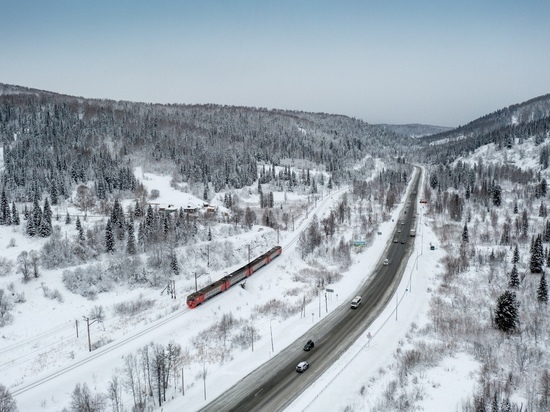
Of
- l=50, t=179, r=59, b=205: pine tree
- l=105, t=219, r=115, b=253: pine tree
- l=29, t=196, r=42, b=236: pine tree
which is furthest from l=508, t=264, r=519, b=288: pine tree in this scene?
l=50, t=179, r=59, b=205: pine tree

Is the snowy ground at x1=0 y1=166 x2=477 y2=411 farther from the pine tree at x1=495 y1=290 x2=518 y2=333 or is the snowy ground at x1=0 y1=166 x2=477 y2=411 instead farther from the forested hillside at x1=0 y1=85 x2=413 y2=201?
the forested hillside at x1=0 y1=85 x2=413 y2=201

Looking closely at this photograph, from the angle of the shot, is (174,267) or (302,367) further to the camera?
(174,267)

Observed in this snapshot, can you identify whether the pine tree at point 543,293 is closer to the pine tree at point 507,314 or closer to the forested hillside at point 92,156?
the pine tree at point 507,314

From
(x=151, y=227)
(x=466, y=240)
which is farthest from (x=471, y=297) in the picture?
(x=151, y=227)

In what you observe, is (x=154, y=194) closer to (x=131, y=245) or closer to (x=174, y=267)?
(x=131, y=245)

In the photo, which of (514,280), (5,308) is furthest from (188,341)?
(514,280)

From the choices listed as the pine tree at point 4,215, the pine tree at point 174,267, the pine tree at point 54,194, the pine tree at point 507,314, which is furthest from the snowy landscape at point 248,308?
the pine tree at point 4,215
